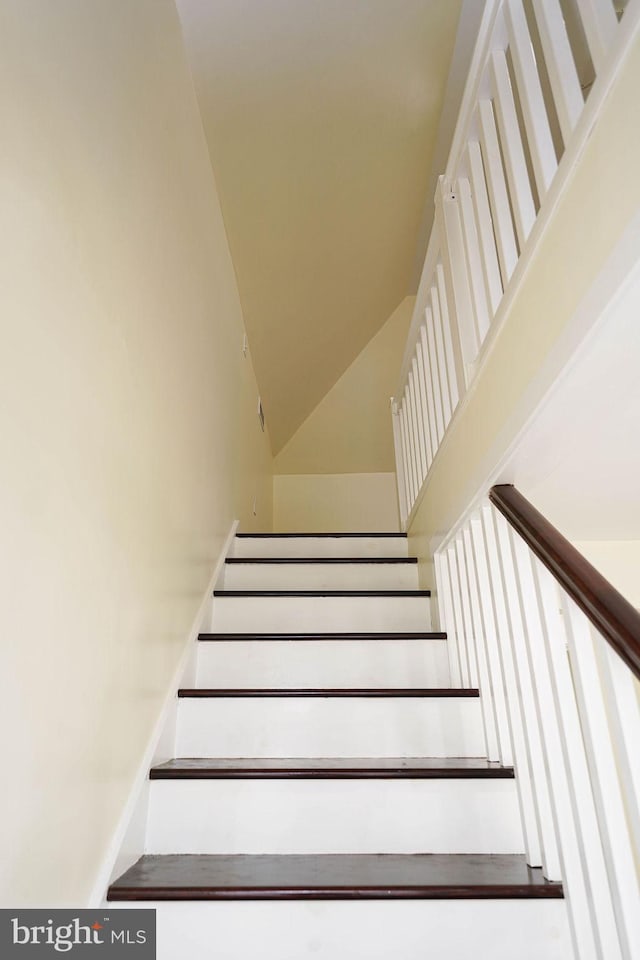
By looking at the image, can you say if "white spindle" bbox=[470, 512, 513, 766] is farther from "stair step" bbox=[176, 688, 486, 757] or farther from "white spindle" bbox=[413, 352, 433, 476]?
"white spindle" bbox=[413, 352, 433, 476]

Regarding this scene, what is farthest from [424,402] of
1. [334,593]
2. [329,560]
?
[334,593]

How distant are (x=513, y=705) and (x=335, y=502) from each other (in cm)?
351

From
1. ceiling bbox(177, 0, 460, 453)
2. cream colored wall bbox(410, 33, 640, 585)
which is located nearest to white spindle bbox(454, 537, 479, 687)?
cream colored wall bbox(410, 33, 640, 585)

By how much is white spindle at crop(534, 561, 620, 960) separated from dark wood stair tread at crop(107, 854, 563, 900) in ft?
0.28

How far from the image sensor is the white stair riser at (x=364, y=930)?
1.19 metres

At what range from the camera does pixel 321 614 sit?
2328 millimetres

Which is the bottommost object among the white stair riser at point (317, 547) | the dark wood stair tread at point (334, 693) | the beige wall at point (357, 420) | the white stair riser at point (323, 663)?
the dark wood stair tread at point (334, 693)

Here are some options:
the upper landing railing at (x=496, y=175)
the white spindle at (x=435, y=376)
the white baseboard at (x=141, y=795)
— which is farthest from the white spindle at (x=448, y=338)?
the white baseboard at (x=141, y=795)

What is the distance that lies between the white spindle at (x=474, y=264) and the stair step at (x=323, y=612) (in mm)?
1016

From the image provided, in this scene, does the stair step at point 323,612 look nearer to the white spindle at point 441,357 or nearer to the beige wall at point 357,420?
the white spindle at point 441,357

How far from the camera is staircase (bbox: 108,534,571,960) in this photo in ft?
3.94

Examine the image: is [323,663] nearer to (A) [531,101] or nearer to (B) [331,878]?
(B) [331,878]

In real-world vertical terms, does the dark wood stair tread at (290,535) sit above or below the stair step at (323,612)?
above

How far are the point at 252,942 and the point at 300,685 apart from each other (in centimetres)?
86
